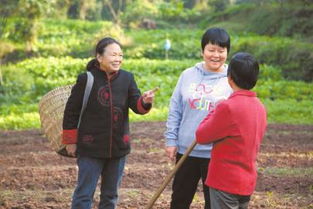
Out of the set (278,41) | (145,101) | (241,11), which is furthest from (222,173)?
(241,11)

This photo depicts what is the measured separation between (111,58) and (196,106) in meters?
0.68

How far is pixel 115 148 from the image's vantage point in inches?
150

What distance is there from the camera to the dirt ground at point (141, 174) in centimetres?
510

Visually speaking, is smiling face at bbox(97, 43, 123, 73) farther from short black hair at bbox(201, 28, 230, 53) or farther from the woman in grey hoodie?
short black hair at bbox(201, 28, 230, 53)

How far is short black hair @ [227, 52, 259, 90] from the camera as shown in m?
3.07

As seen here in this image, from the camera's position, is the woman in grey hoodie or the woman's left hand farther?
the woman's left hand

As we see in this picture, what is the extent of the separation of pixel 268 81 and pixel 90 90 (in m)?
12.8

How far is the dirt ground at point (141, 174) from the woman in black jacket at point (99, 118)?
1.21m

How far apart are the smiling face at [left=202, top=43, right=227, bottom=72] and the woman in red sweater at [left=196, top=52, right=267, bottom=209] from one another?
39cm

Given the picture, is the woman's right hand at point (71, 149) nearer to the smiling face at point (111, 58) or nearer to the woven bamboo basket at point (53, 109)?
the woven bamboo basket at point (53, 109)

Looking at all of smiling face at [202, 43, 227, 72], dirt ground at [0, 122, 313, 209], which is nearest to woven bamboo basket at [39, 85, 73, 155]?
dirt ground at [0, 122, 313, 209]

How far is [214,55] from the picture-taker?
352 centimetres

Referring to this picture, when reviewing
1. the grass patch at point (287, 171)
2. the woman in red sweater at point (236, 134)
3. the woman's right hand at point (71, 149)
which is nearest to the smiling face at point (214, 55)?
the woman in red sweater at point (236, 134)

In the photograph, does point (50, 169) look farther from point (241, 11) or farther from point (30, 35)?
point (241, 11)
